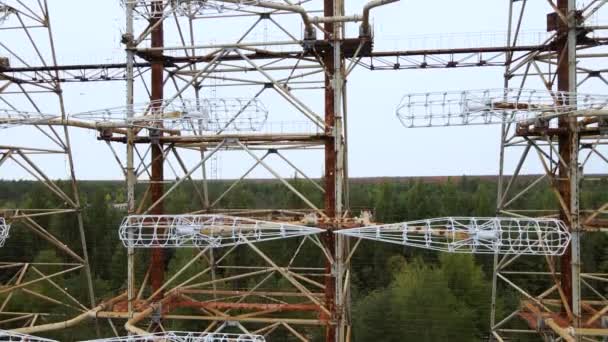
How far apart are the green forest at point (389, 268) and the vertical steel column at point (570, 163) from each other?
5711 mm

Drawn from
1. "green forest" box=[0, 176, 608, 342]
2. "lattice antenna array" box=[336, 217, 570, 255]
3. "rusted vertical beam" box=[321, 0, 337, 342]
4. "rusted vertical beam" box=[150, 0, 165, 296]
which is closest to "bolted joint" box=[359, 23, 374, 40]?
"rusted vertical beam" box=[321, 0, 337, 342]

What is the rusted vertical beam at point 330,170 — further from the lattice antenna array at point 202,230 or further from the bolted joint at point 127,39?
the bolted joint at point 127,39

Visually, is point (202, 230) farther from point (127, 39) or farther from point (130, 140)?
point (127, 39)

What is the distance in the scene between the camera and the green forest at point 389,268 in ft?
74.3

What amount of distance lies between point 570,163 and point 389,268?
22331 mm

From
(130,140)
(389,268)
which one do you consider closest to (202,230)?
(130,140)

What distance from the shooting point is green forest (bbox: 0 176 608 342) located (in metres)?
22.7

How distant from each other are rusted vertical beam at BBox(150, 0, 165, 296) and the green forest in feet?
20.5

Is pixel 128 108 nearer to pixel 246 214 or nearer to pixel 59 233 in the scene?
pixel 246 214

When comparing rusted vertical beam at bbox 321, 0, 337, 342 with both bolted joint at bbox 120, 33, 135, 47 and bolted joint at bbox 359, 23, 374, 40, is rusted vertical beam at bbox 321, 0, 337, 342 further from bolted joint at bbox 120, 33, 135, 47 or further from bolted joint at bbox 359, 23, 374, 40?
bolted joint at bbox 120, 33, 135, 47

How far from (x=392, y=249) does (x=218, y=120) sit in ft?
83.3

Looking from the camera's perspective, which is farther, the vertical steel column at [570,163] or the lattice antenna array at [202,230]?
the vertical steel column at [570,163]

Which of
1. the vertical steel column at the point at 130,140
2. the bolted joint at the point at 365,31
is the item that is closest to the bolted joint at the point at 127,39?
the vertical steel column at the point at 130,140

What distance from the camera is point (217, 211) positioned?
50.4 ft
